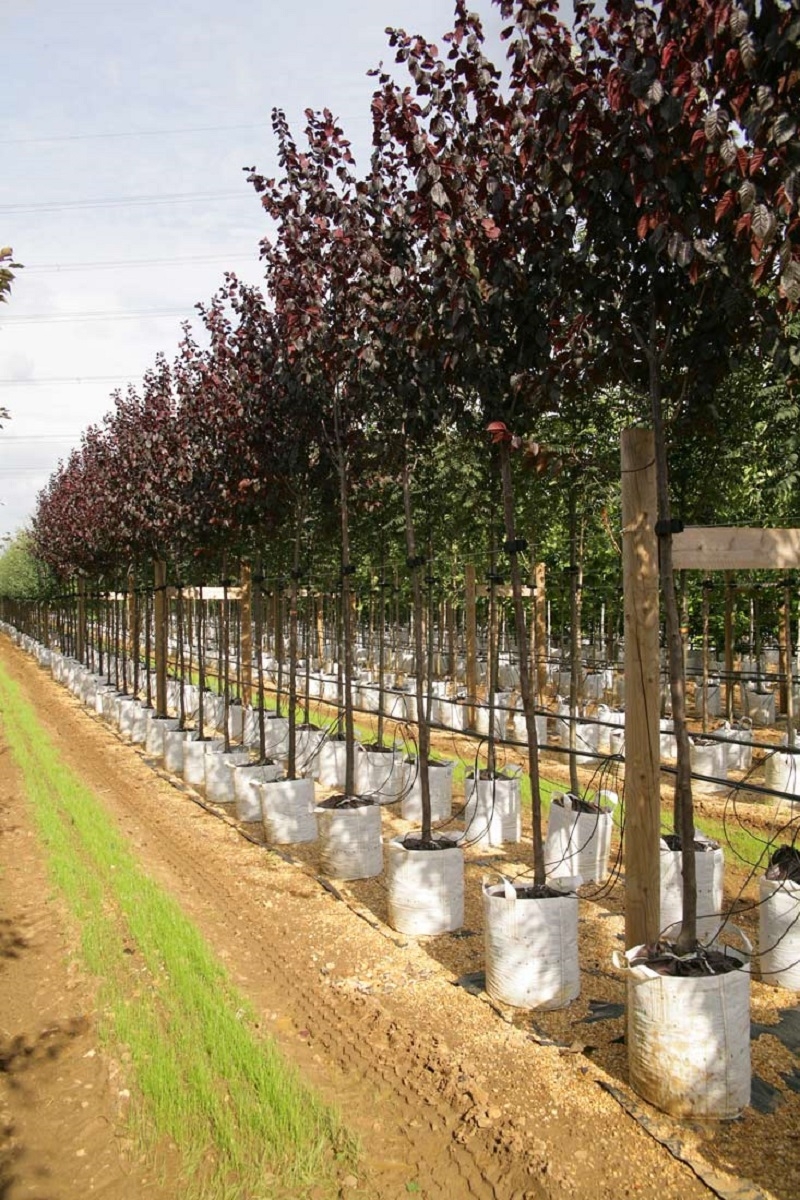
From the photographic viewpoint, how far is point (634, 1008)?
421 cm

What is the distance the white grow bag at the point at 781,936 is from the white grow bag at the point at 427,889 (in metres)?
1.94

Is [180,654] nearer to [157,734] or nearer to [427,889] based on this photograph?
[157,734]

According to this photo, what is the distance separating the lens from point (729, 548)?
482 centimetres

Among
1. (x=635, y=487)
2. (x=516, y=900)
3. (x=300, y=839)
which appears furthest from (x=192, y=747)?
(x=635, y=487)

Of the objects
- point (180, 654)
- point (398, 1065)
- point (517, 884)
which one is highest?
point (180, 654)

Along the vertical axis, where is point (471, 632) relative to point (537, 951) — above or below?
above

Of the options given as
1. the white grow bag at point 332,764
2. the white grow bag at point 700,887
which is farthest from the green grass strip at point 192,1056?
the white grow bag at point 332,764

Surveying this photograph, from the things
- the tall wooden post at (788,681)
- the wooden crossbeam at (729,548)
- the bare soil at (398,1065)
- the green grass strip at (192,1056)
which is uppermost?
the wooden crossbeam at (729,548)

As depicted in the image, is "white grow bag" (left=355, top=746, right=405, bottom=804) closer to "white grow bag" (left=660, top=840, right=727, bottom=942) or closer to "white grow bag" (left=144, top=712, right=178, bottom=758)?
"white grow bag" (left=144, top=712, right=178, bottom=758)

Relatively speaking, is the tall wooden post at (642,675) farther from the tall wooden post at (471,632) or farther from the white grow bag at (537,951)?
the tall wooden post at (471,632)

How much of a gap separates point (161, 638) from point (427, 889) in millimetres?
10434

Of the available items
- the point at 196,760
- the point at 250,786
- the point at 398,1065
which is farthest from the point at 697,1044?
the point at 196,760

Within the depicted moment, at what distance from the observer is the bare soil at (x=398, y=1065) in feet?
12.0

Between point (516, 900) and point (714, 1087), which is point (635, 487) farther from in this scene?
point (714, 1087)
